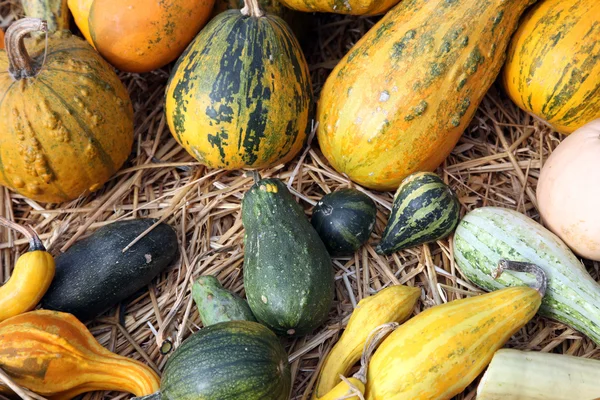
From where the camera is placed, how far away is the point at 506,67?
241 cm

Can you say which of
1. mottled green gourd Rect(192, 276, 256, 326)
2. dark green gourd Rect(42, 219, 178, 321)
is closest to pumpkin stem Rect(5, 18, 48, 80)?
dark green gourd Rect(42, 219, 178, 321)

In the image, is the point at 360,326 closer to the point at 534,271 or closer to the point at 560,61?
the point at 534,271

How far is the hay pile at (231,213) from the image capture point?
221 cm

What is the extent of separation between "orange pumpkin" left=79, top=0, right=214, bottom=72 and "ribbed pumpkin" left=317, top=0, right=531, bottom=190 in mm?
718

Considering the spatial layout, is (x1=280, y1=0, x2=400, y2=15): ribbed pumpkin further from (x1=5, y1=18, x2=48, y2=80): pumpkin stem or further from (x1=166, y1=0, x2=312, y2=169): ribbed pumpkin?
(x1=5, y1=18, x2=48, y2=80): pumpkin stem

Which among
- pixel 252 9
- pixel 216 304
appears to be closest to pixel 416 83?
pixel 252 9

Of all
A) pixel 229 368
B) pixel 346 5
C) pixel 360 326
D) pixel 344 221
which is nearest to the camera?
pixel 229 368

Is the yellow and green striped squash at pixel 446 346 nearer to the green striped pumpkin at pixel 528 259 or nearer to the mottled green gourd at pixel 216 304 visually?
the green striped pumpkin at pixel 528 259

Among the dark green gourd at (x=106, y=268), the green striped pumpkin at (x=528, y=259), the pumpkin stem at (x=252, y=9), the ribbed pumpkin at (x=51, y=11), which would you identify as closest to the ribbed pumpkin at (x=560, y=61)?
the green striped pumpkin at (x=528, y=259)

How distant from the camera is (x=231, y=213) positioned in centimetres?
255

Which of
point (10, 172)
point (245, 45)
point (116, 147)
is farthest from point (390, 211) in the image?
point (10, 172)

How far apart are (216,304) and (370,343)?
57 cm

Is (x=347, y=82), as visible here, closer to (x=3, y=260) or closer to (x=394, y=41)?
(x=394, y=41)

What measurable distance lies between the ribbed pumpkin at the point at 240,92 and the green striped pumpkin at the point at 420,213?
519mm
